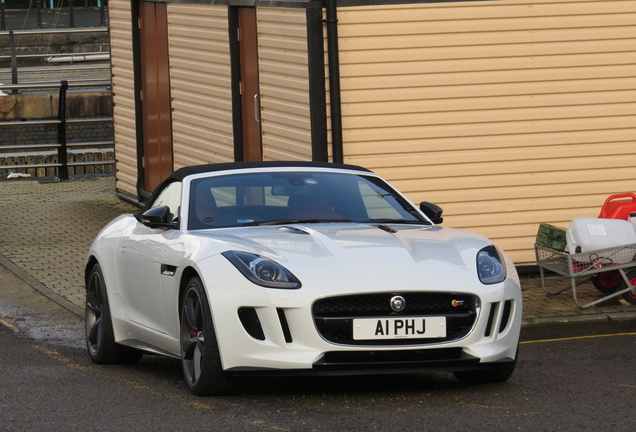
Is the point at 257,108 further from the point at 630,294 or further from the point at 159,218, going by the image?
the point at 159,218

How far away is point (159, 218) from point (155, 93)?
994 cm

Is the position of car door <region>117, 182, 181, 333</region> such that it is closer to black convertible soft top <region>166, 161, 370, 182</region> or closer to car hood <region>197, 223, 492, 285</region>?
black convertible soft top <region>166, 161, 370, 182</region>

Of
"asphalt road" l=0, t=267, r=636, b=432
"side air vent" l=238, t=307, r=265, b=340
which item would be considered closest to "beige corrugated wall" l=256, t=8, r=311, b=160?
"asphalt road" l=0, t=267, r=636, b=432

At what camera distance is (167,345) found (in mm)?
8367

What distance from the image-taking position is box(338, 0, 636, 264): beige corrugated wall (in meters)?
12.8

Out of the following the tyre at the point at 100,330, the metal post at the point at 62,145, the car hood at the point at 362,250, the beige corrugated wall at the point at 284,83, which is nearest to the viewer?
the car hood at the point at 362,250

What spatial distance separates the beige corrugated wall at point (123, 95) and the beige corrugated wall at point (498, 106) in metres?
7.00

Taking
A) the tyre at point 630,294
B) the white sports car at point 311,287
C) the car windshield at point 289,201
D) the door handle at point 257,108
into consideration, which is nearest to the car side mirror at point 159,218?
the white sports car at point 311,287

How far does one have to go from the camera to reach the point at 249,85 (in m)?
14.9

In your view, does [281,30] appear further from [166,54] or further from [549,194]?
[166,54]

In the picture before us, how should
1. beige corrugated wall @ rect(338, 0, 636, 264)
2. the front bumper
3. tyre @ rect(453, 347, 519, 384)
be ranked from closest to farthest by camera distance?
the front bumper → tyre @ rect(453, 347, 519, 384) → beige corrugated wall @ rect(338, 0, 636, 264)

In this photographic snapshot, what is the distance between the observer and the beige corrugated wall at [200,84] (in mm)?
15523

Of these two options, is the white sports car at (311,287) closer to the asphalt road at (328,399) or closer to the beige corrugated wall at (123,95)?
the asphalt road at (328,399)

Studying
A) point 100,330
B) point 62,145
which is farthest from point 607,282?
point 62,145
